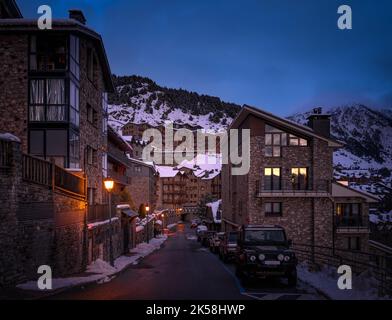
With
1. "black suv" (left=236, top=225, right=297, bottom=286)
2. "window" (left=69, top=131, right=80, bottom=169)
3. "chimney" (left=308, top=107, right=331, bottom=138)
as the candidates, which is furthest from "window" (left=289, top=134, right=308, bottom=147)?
"black suv" (left=236, top=225, right=297, bottom=286)

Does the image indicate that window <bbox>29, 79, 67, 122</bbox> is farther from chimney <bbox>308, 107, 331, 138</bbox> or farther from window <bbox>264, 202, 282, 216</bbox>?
chimney <bbox>308, 107, 331, 138</bbox>

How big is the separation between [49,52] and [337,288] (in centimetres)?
2010

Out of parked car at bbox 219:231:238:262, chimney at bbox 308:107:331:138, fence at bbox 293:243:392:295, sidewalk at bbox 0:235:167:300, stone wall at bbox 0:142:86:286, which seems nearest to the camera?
sidewalk at bbox 0:235:167:300

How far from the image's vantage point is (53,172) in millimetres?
18797

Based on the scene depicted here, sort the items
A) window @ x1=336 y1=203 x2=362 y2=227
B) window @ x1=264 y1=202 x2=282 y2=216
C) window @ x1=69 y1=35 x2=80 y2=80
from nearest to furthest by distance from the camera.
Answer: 1. window @ x1=69 y1=35 x2=80 y2=80
2. window @ x1=264 y1=202 x2=282 y2=216
3. window @ x1=336 y1=203 x2=362 y2=227

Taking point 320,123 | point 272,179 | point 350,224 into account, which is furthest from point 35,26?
point 350,224

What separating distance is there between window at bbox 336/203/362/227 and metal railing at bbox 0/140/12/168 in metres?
→ 32.4

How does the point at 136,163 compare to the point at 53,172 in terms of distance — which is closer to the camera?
the point at 53,172

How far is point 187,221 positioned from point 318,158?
11524 centimetres

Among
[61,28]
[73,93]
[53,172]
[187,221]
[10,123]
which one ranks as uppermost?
[61,28]

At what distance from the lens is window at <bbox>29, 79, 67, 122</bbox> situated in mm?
26484

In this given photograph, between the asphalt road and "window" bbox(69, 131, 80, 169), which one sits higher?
"window" bbox(69, 131, 80, 169)
